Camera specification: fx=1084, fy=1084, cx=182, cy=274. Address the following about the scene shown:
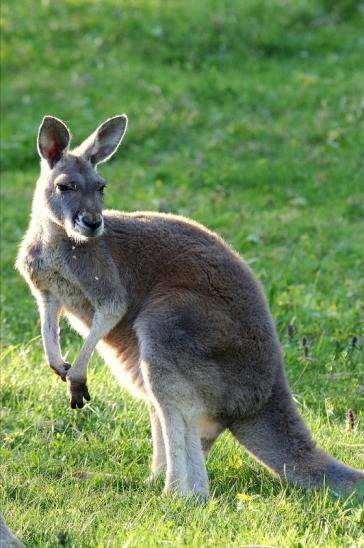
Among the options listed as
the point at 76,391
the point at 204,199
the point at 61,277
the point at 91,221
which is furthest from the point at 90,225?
the point at 204,199

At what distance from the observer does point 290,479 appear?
205 inches

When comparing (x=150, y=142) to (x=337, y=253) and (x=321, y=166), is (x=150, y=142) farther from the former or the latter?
(x=337, y=253)

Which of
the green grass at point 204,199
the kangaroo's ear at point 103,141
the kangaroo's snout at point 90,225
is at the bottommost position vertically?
the green grass at point 204,199

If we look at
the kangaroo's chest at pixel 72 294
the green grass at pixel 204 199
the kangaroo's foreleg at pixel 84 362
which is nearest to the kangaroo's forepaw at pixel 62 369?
the kangaroo's foreleg at pixel 84 362

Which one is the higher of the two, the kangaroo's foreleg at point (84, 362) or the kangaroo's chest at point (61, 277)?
the kangaroo's chest at point (61, 277)

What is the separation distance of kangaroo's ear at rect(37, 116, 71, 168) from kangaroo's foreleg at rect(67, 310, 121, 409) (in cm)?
98

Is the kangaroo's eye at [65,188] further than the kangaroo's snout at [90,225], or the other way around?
the kangaroo's eye at [65,188]

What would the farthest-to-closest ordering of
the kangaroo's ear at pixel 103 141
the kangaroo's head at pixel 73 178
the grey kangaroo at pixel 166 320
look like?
1. the kangaroo's ear at pixel 103 141
2. the kangaroo's head at pixel 73 178
3. the grey kangaroo at pixel 166 320

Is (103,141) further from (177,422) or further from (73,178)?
(177,422)

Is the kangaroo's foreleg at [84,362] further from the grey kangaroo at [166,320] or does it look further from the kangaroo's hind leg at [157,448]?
the kangaroo's hind leg at [157,448]

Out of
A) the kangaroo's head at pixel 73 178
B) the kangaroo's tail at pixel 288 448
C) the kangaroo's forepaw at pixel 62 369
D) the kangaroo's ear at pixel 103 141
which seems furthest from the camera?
the kangaroo's ear at pixel 103 141

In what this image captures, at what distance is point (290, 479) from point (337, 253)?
4340mm

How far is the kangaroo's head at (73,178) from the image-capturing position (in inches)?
220

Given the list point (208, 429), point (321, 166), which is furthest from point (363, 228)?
point (208, 429)
